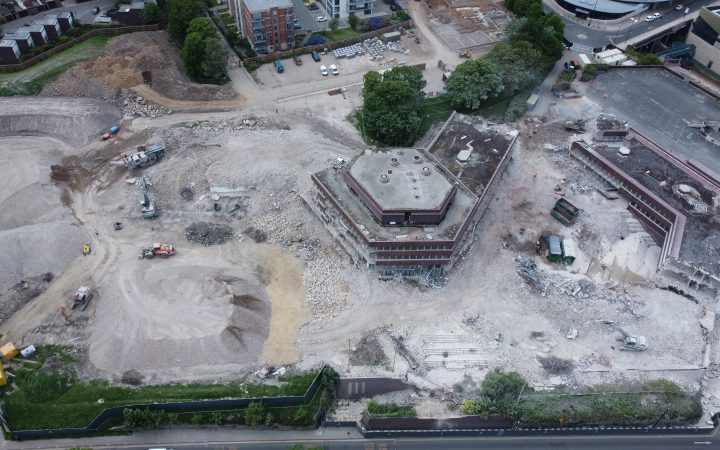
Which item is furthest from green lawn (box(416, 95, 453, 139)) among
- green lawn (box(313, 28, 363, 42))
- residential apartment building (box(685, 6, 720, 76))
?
residential apartment building (box(685, 6, 720, 76))

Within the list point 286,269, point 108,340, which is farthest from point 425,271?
point 108,340

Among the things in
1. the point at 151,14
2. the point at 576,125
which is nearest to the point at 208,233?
the point at 151,14

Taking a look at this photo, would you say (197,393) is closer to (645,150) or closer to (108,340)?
(108,340)

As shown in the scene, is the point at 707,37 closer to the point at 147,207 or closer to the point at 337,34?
the point at 337,34

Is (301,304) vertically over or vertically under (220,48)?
under

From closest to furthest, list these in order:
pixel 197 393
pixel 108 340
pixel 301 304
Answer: pixel 197 393, pixel 108 340, pixel 301 304

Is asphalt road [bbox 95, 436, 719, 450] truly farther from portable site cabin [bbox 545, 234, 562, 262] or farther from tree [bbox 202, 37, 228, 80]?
tree [bbox 202, 37, 228, 80]

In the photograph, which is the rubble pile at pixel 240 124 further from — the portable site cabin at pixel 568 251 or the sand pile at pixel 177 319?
the portable site cabin at pixel 568 251
